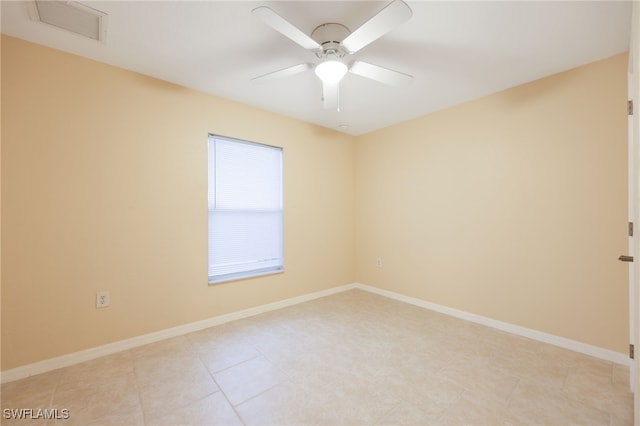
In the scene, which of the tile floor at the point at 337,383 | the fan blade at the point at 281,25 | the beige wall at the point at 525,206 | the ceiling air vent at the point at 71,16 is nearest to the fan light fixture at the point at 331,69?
the fan blade at the point at 281,25

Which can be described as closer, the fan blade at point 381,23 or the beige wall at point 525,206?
the fan blade at point 381,23

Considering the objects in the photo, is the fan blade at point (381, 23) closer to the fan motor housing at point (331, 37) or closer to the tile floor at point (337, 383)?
the fan motor housing at point (331, 37)

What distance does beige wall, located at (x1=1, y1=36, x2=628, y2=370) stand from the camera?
201cm

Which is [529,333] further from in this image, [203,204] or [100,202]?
[100,202]

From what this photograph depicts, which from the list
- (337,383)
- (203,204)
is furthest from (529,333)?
(203,204)

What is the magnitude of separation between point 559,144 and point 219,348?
3.51 metres

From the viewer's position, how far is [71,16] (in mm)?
1751

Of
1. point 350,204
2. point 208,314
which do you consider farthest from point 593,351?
point 208,314

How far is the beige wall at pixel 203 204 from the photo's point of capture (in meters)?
2.01

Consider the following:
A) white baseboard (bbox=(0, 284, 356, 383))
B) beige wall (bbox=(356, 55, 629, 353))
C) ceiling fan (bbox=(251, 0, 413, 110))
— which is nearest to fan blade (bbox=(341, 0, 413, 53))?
ceiling fan (bbox=(251, 0, 413, 110))

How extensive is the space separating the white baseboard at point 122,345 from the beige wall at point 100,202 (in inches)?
1.8

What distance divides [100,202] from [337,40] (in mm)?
2279

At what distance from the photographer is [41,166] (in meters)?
2.04

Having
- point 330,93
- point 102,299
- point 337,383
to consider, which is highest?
point 330,93
